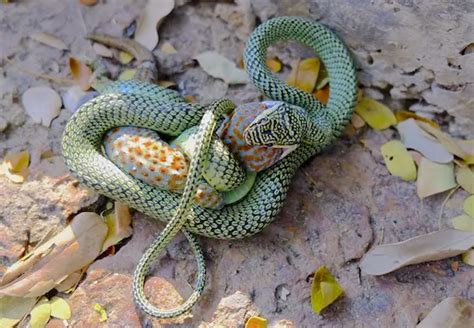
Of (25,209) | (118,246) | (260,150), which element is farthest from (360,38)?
(25,209)

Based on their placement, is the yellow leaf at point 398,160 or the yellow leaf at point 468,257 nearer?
the yellow leaf at point 468,257

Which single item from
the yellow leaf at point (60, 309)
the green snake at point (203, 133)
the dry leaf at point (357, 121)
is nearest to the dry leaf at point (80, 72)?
the green snake at point (203, 133)

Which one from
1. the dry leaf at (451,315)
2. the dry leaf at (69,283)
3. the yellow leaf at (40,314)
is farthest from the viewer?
the dry leaf at (69,283)

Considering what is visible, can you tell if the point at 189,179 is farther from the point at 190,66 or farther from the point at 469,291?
the point at 469,291

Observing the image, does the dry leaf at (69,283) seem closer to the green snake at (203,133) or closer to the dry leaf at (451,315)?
the green snake at (203,133)

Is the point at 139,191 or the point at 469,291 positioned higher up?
the point at 139,191

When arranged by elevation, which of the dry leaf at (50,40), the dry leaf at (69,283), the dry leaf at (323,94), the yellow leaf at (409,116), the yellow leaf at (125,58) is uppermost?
the dry leaf at (50,40)
